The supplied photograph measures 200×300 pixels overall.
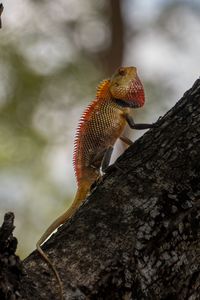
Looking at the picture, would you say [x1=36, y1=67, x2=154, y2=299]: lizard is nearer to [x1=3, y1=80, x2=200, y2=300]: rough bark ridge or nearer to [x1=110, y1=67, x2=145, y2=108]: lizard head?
[x1=110, y1=67, x2=145, y2=108]: lizard head

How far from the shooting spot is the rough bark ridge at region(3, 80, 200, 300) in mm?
1848

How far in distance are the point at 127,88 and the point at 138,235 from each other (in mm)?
1563

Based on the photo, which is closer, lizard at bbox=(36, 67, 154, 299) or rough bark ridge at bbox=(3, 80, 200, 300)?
rough bark ridge at bbox=(3, 80, 200, 300)

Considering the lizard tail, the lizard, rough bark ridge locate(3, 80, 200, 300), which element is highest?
the lizard

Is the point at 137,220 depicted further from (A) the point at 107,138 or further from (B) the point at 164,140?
(A) the point at 107,138

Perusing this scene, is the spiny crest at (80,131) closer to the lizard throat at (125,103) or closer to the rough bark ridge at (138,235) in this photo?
the lizard throat at (125,103)

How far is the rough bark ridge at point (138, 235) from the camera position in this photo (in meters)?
1.85

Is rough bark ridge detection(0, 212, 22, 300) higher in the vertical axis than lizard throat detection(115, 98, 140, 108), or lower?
lower

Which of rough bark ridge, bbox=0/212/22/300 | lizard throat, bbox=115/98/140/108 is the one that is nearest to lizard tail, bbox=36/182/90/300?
rough bark ridge, bbox=0/212/22/300

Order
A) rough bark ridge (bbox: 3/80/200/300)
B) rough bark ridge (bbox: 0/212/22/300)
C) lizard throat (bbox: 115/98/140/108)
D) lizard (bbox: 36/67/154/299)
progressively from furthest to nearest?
1. lizard throat (bbox: 115/98/140/108)
2. lizard (bbox: 36/67/154/299)
3. rough bark ridge (bbox: 3/80/200/300)
4. rough bark ridge (bbox: 0/212/22/300)

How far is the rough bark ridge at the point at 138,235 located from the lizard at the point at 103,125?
0.75 m

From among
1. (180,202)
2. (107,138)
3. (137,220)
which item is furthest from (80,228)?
(107,138)

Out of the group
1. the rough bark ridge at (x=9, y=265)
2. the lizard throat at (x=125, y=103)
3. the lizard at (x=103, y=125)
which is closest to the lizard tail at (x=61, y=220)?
the lizard at (x=103, y=125)

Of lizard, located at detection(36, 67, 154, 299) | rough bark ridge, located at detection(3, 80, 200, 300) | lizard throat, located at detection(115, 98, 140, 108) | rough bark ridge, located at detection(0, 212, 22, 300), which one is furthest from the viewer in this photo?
lizard throat, located at detection(115, 98, 140, 108)
